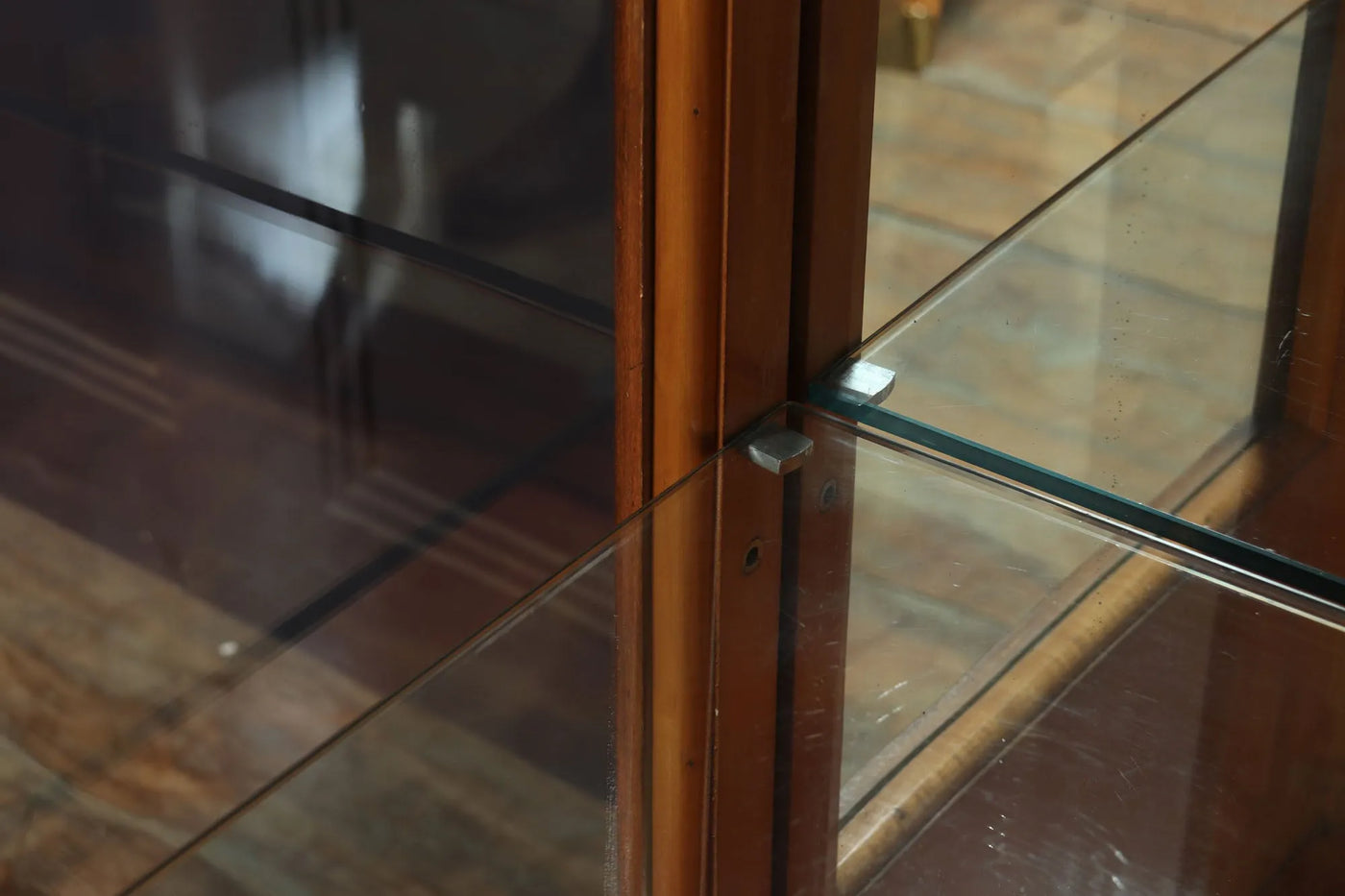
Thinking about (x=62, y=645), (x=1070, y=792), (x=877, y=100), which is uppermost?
(x=877, y=100)

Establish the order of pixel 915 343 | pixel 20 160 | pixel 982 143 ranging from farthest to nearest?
pixel 982 143 < pixel 915 343 < pixel 20 160

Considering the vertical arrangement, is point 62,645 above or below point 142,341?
below

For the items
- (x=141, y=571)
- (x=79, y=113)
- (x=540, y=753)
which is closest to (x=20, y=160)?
(x=79, y=113)

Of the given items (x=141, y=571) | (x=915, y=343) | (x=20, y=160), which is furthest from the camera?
(x=915, y=343)

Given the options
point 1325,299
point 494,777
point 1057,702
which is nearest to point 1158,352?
point 1325,299

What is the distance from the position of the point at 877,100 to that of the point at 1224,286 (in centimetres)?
21

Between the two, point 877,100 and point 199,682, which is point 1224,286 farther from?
point 199,682

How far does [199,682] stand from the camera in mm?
627

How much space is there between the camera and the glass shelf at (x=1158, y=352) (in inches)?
27.0

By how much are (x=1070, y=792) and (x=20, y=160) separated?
0.47 meters

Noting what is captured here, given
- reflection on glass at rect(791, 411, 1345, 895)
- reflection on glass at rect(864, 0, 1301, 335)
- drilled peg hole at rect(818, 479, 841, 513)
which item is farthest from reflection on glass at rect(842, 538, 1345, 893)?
reflection on glass at rect(864, 0, 1301, 335)

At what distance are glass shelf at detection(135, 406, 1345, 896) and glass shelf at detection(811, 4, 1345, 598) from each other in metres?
0.02

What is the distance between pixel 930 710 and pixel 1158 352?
0.23 m

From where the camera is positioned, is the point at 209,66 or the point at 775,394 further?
the point at 775,394
